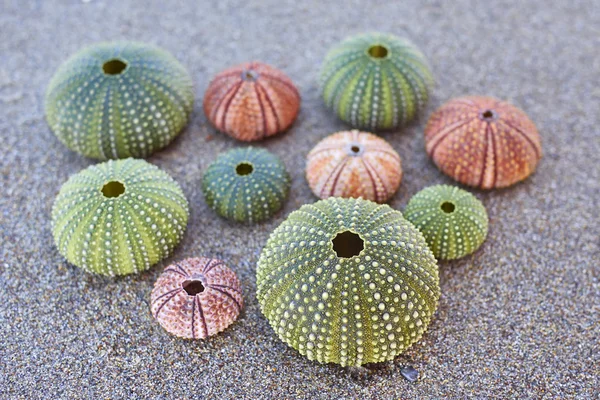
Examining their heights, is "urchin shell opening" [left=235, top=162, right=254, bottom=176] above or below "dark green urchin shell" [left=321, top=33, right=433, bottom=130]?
below

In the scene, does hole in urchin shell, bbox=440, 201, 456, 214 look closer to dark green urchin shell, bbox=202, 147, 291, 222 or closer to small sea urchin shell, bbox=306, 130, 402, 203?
small sea urchin shell, bbox=306, 130, 402, 203

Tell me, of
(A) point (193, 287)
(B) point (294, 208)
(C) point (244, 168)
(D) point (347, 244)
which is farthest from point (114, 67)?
(D) point (347, 244)

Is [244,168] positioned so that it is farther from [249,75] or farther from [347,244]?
[347,244]

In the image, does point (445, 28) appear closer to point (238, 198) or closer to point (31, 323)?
point (238, 198)

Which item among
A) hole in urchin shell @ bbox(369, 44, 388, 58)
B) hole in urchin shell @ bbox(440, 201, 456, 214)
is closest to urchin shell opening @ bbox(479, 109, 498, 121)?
hole in urchin shell @ bbox(440, 201, 456, 214)

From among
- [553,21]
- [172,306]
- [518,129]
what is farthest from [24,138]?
[553,21]

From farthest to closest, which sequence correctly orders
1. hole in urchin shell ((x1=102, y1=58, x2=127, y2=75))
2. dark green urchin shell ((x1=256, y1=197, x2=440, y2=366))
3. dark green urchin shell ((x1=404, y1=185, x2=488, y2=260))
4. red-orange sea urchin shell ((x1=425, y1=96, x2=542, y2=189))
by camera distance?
hole in urchin shell ((x1=102, y1=58, x2=127, y2=75)) → red-orange sea urchin shell ((x1=425, y1=96, x2=542, y2=189)) → dark green urchin shell ((x1=404, y1=185, x2=488, y2=260)) → dark green urchin shell ((x1=256, y1=197, x2=440, y2=366))
